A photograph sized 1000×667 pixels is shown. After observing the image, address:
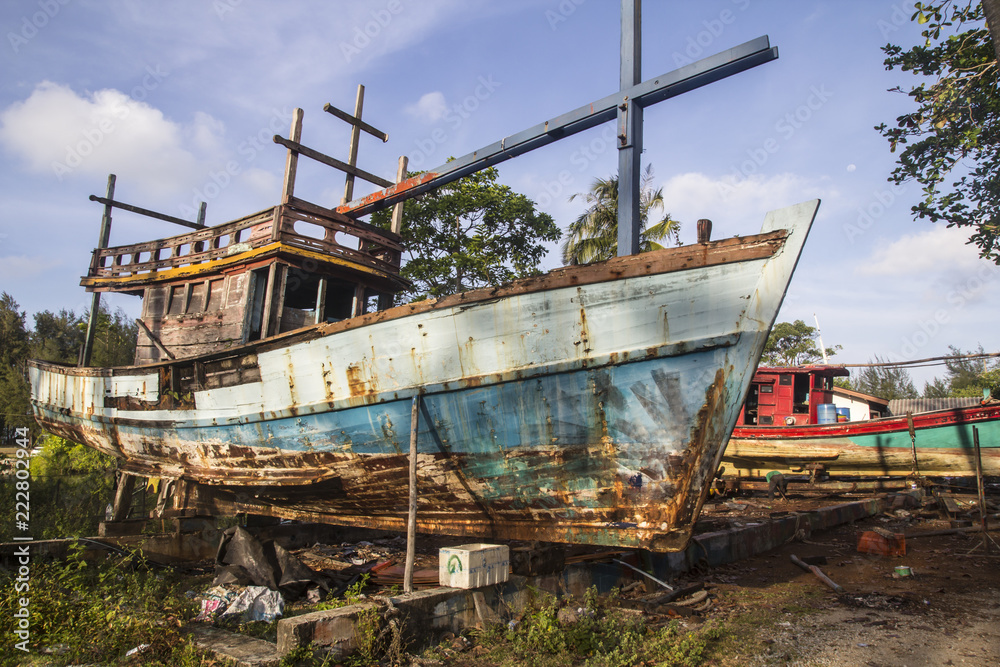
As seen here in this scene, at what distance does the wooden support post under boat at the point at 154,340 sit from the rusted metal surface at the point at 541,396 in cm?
239

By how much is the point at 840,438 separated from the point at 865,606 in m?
8.41

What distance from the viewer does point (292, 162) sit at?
7.07 meters

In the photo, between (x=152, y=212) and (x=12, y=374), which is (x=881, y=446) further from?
(x=12, y=374)

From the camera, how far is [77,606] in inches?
158

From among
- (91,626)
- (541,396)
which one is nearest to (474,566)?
(541,396)

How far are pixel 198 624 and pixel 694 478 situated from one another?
3732 mm

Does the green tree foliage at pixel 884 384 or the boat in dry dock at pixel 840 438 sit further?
the green tree foliage at pixel 884 384

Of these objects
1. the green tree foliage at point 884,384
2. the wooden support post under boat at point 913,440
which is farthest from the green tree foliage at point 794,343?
the wooden support post under boat at point 913,440

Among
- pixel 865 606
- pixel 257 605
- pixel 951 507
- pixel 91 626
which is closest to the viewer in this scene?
pixel 91 626

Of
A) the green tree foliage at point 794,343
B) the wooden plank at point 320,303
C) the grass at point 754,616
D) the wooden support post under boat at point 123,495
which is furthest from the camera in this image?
the green tree foliage at point 794,343

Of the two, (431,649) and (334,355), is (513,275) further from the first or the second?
(431,649)

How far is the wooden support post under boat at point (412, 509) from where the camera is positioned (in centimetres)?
412

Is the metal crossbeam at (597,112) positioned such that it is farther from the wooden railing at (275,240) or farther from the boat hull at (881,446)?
the boat hull at (881,446)

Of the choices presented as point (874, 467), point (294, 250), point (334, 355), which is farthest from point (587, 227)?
point (334, 355)
